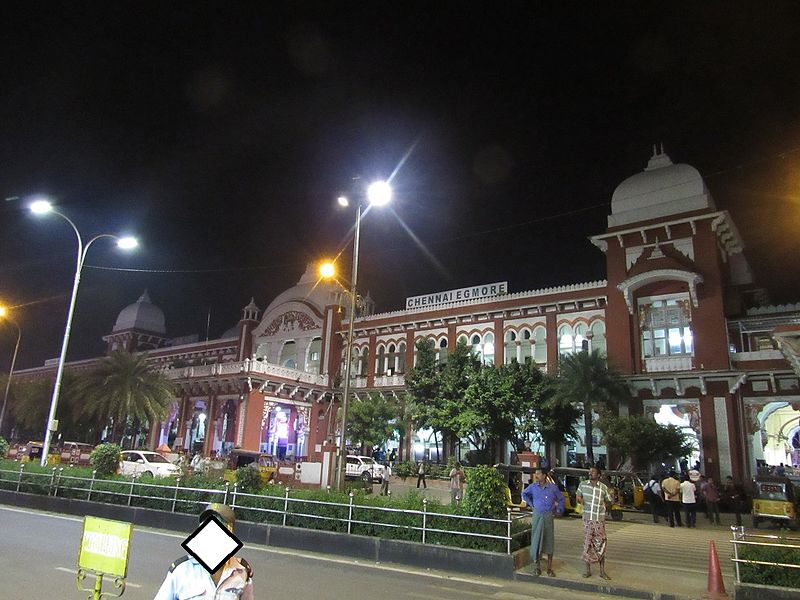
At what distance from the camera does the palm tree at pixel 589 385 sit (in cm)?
2609

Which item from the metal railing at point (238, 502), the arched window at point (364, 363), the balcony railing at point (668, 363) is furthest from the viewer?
the arched window at point (364, 363)

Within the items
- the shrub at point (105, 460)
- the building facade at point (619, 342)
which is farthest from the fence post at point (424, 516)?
the shrub at point (105, 460)

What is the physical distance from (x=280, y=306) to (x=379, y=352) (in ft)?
34.1

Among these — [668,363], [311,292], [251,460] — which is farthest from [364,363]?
[668,363]

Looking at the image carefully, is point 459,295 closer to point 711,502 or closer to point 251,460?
point 251,460

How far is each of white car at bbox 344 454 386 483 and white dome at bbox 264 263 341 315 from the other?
1529 cm

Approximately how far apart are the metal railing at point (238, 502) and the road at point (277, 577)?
2.61 feet

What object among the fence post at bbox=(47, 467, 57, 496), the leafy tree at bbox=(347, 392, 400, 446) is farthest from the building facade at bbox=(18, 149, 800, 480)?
the fence post at bbox=(47, 467, 57, 496)

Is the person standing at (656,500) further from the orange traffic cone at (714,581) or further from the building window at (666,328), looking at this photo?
the orange traffic cone at (714,581)

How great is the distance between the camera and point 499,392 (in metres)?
28.2

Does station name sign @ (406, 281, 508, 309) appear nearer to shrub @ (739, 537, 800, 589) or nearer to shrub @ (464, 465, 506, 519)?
shrub @ (464, 465, 506, 519)

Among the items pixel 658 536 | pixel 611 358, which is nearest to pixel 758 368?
pixel 611 358

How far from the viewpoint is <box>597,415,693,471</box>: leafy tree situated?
77.8 ft

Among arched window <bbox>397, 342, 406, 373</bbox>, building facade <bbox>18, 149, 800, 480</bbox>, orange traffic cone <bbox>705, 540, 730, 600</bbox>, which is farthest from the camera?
arched window <bbox>397, 342, 406, 373</bbox>
